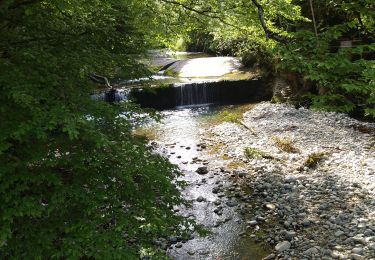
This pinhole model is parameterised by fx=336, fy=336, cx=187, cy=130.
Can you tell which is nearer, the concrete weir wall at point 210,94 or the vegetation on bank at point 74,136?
the vegetation on bank at point 74,136

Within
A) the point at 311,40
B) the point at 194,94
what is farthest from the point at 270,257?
the point at 194,94

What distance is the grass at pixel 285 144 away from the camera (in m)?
10.7

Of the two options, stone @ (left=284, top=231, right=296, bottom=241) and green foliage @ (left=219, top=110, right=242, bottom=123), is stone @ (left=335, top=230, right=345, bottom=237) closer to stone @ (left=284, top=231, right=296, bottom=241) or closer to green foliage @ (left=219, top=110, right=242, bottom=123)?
stone @ (left=284, top=231, right=296, bottom=241)

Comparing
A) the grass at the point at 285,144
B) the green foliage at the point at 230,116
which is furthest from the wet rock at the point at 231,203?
the green foliage at the point at 230,116

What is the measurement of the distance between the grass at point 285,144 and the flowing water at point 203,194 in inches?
79.5

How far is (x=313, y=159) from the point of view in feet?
31.2

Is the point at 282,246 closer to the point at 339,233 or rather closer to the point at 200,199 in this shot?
the point at 339,233

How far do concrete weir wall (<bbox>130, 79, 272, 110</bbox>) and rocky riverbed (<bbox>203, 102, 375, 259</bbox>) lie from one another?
4279 mm

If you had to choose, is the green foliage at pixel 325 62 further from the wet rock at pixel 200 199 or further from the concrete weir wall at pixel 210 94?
the concrete weir wall at pixel 210 94

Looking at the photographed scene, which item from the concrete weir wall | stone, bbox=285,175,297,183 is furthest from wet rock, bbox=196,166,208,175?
the concrete weir wall

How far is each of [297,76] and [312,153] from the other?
7.01m

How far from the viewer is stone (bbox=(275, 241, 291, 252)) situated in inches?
243

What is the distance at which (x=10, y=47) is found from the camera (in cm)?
329

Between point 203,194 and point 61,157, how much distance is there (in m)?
5.88
